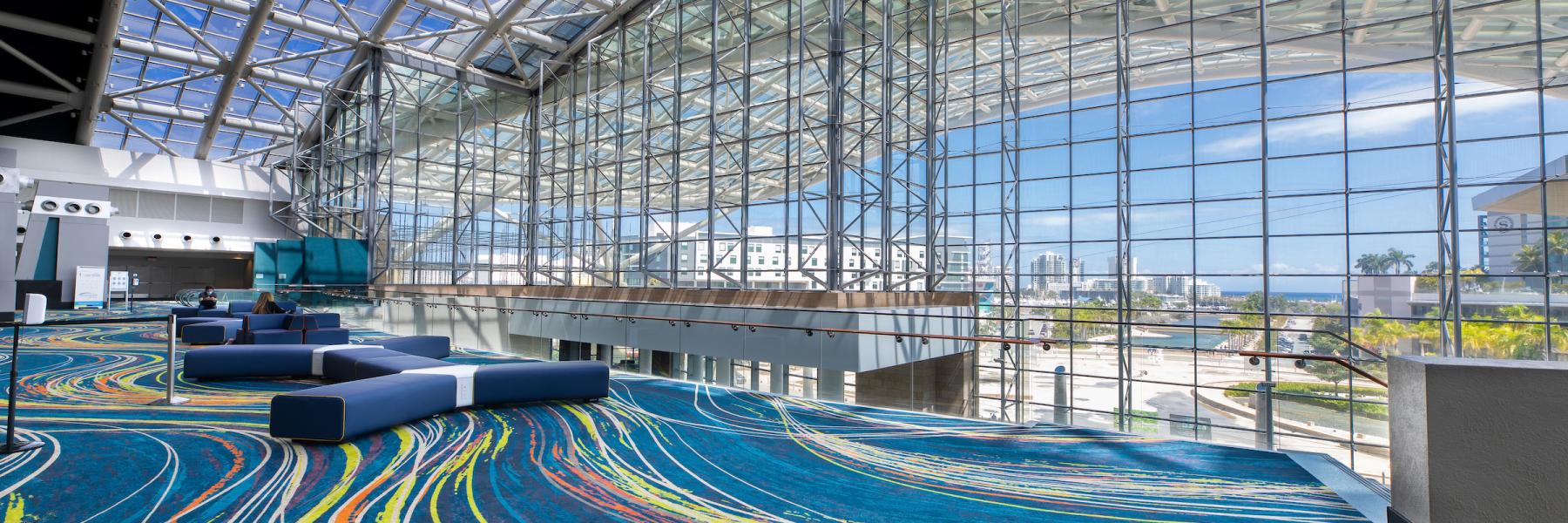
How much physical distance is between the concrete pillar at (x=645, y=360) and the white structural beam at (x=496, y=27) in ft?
39.8

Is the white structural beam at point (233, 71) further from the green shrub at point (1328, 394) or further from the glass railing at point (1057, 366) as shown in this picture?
the green shrub at point (1328, 394)

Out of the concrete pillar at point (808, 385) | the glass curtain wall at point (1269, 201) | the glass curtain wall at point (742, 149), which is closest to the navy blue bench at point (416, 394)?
the concrete pillar at point (808, 385)

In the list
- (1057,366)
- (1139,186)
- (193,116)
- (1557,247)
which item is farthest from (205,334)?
(193,116)

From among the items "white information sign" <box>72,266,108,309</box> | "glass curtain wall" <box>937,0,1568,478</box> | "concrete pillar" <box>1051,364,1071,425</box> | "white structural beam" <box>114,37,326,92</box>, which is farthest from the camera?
"white structural beam" <box>114,37,326,92</box>

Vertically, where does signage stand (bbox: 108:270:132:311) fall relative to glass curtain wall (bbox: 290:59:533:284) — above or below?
below

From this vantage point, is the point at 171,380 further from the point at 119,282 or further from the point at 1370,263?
the point at 119,282

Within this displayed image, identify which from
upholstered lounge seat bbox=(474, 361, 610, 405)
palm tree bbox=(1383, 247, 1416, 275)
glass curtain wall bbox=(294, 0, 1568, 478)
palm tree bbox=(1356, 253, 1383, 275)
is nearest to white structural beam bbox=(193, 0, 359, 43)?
glass curtain wall bbox=(294, 0, 1568, 478)

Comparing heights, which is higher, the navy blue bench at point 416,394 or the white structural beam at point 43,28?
the white structural beam at point 43,28

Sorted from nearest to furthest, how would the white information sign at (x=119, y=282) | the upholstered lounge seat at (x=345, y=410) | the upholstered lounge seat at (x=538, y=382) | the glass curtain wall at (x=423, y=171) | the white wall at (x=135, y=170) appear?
the upholstered lounge seat at (x=345, y=410), the upholstered lounge seat at (x=538, y=382), the white information sign at (x=119, y=282), the glass curtain wall at (x=423, y=171), the white wall at (x=135, y=170)

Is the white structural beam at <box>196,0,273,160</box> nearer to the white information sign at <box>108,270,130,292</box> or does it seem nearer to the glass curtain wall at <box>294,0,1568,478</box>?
the white information sign at <box>108,270,130,292</box>

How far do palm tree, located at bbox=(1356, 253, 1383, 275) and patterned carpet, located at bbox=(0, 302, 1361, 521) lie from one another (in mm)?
11210

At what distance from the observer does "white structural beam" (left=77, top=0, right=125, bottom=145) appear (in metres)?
16.7

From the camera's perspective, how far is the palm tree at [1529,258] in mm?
11734

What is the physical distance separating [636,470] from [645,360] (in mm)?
6778
